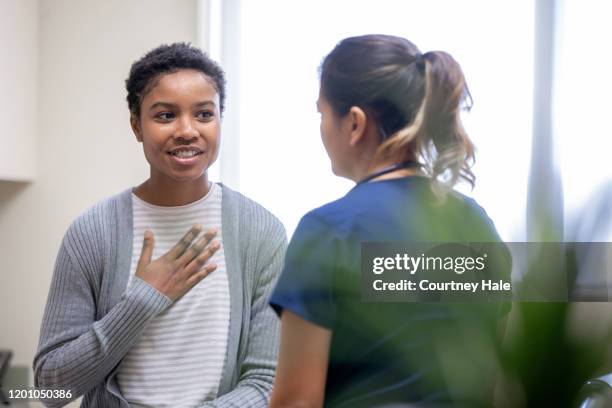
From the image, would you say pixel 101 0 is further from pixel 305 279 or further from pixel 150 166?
pixel 305 279

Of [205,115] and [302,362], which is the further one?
[205,115]

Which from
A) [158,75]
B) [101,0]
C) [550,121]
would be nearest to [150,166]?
[158,75]

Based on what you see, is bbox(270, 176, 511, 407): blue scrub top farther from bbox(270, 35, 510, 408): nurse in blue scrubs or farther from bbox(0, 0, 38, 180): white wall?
bbox(0, 0, 38, 180): white wall

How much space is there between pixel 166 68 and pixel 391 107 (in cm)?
28

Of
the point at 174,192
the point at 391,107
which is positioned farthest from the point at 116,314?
the point at 391,107

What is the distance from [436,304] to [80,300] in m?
0.41

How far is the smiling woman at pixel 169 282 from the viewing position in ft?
2.64

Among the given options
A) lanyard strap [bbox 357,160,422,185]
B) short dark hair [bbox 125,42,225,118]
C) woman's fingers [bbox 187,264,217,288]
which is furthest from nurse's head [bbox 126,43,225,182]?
lanyard strap [bbox 357,160,422,185]

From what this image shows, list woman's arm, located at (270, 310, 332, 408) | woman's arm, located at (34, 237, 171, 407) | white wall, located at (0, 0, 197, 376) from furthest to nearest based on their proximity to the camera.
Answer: white wall, located at (0, 0, 197, 376) < woman's arm, located at (34, 237, 171, 407) < woman's arm, located at (270, 310, 332, 408)

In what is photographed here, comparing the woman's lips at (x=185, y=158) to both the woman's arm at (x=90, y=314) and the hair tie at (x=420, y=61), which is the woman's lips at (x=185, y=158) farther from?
the hair tie at (x=420, y=61)

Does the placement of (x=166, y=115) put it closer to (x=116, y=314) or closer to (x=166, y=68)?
(x=166, y=68)

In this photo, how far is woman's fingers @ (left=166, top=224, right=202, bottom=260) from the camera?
2.72ft

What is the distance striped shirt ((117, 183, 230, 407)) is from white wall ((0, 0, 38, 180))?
19 centimetres

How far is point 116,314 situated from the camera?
799 mm
